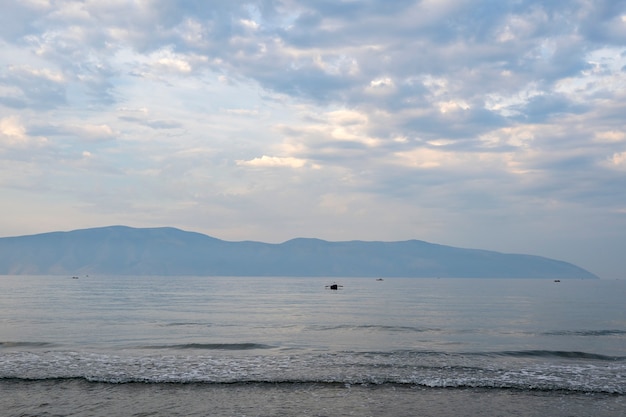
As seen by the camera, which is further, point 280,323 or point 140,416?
point 280,323

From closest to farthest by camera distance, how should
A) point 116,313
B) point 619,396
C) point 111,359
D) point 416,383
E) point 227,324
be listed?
point 619,396, point 416,383, point 111,359, point 227,324, point 116,313

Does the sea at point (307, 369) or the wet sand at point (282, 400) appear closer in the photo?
the wet sand at point (282, 400)

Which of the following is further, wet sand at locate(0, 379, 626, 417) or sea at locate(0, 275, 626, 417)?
sea at locate(0, 275, 626, 417)

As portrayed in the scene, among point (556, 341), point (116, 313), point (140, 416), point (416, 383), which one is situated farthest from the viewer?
point (116, 313)

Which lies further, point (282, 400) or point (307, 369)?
point (307, 369)

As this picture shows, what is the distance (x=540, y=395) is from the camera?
23125 millimetres

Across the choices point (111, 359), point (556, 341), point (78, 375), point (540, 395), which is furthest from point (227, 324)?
point (540, 395)

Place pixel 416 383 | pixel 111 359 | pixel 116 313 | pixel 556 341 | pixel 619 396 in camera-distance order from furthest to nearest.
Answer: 1. pixel 116 313
2. pixel 556 341
3. pixel 111 359
4. pixel 416 383
5. pixel 619 396

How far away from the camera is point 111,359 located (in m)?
31.2

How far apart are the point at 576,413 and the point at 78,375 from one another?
23877 mm

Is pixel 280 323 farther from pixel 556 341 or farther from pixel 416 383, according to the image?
pixel 416 383

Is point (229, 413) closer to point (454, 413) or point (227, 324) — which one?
point (454, 413)

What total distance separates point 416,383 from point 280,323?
3189 cm

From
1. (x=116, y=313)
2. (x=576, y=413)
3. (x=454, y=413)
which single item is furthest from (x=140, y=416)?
(x=116, y=313)
